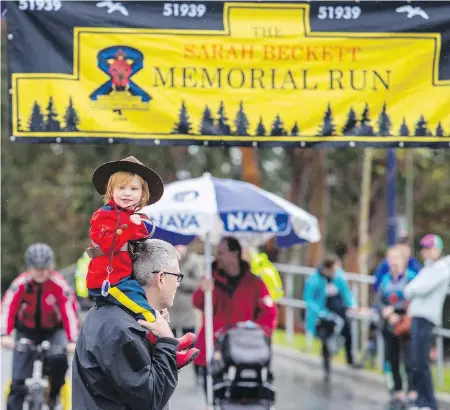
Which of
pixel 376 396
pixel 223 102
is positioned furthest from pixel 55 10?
pixel 376 396

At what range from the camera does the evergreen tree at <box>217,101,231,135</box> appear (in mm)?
7172

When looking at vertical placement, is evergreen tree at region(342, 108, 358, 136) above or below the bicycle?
above

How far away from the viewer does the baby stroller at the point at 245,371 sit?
1024 centimetres

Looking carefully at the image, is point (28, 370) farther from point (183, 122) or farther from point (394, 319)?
point (183, 122)

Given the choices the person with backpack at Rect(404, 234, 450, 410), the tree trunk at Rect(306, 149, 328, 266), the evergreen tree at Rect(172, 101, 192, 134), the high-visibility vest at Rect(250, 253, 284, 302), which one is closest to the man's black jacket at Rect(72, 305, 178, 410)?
the evergreen tree at Rect(172, 101, 192, 134)

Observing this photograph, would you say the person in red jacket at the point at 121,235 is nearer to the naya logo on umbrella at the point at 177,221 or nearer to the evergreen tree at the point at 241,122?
the evergreen tree at the point at 241,122

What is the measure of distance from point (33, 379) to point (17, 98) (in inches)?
160

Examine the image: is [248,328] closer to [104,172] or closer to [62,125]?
[62,125]

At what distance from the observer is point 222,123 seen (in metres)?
7.18

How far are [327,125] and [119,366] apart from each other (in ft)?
9.81

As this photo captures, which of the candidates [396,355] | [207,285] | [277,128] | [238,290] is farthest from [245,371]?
[277,128]

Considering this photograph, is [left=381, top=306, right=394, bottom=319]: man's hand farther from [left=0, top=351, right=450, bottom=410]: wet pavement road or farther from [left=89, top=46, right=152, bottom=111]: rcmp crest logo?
[left=89, top=46, right=152, bottom=111]: rcmp crest logo

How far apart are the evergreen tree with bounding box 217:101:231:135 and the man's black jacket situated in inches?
97.5

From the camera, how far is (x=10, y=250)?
3869 cm
